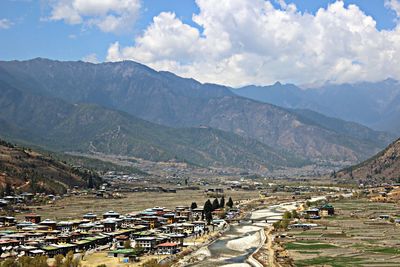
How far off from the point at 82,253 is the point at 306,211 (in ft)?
215

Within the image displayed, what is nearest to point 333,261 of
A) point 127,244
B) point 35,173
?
point 127,244

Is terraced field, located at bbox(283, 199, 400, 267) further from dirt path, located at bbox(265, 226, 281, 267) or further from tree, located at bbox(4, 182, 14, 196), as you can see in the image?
tree, located at bbox(4, 182, 14, 196)

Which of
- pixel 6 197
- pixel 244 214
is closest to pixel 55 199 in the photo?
pixel 6 197

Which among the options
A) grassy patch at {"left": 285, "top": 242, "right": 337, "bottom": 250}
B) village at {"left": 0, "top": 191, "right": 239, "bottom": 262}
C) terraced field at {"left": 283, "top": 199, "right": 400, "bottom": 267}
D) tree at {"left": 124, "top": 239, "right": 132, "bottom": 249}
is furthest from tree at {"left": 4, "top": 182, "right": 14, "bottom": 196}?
grassy patch at {"left": 285, "top": 242, "right": 337, "bottom": 250}

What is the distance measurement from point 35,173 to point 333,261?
119523 mm

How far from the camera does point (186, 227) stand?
338 feet

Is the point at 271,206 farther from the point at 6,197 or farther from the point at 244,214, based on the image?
the point at 6,197

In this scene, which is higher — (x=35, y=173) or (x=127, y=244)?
(x=35, y=173)

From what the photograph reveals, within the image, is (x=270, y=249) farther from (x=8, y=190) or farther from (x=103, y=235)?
(x=8, y=190)

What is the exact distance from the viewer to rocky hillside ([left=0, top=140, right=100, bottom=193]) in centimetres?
15909

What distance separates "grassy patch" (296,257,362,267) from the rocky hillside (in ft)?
345

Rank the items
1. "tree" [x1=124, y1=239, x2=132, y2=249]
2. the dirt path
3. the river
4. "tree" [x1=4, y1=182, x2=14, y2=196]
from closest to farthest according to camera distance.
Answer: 1. the dirt path
2. the river
3. "tree" [x1=124, y1=239, x2=132, y2=249]
4. "tree" [x1=4, y1=182, x2=14, y2=196]

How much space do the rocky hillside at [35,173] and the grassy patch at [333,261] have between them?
105 metres

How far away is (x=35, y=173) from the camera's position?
16888cm
